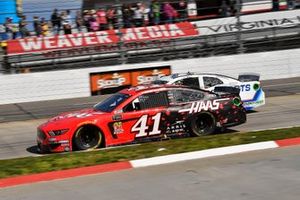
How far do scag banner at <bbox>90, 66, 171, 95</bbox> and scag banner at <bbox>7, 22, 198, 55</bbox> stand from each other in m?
1.78

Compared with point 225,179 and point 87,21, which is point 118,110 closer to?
point 225,179

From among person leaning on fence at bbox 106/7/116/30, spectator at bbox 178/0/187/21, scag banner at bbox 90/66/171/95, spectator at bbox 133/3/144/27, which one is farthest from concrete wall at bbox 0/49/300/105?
spectator at bbox 178/0/187/21

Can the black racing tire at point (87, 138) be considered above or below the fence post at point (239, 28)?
below

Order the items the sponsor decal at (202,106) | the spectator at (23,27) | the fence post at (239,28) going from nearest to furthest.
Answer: the sponsor decal at (202,106)
the spectator at (23,27)
the fence post at (239,28)

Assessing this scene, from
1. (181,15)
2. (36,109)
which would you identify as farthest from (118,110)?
(181,15)

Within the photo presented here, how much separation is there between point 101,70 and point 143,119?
13.3 m

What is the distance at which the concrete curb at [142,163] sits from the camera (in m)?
8.39

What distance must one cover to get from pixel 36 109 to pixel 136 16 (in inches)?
323

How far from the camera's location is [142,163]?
9.17 m

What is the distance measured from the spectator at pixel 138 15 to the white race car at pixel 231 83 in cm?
1144

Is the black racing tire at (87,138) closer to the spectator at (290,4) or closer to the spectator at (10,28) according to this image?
the spectator at (10,28)

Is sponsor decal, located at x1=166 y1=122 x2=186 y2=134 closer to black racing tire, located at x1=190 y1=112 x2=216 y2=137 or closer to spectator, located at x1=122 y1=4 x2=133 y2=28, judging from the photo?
black racing tire, located at x1=190 y1=112 x2=216 y2=137

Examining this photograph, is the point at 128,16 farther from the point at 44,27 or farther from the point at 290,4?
the point at 290,4

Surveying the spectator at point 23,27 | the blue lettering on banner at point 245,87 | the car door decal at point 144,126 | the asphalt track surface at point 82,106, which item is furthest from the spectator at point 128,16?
the car door decal at point 144,126
